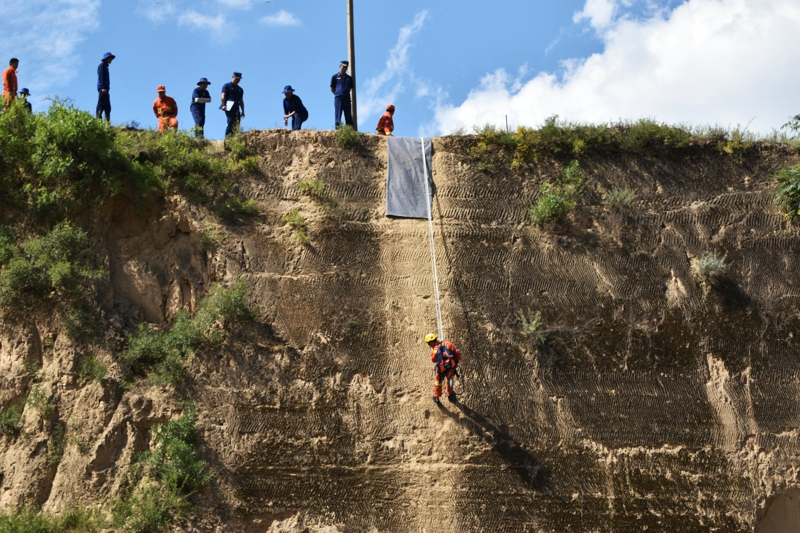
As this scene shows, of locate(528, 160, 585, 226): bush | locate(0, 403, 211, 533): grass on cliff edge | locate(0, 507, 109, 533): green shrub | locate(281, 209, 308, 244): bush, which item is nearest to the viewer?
locate(0, 507, 109, 533): green shrub

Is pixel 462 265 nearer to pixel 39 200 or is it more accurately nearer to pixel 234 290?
pixel 234 290

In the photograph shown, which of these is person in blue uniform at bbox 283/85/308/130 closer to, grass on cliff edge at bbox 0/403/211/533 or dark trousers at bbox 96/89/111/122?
dark trousers at bbox 96/89/111/122

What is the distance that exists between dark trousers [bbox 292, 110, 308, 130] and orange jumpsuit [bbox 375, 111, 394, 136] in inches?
48.9

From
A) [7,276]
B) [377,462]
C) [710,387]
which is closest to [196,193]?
[7,276]

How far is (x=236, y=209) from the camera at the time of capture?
13195 mm


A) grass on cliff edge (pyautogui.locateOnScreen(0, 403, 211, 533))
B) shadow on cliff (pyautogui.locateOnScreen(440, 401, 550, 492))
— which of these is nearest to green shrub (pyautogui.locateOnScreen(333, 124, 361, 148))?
shadow on cliff (pyautogui.locateOnScreen(440, 401, 550, 492))

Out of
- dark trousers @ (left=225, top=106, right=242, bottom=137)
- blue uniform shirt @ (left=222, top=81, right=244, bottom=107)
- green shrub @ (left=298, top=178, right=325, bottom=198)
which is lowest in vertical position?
green shrub @ (left=298, top=178, right=325, bottom=198)

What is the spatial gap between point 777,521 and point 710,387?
2044 millimetres

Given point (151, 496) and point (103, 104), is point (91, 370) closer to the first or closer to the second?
point (151, 496)

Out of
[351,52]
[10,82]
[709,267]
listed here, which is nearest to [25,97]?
[10,82]

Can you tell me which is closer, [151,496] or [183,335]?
[151,496]

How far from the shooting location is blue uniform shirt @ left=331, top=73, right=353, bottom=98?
14.8 meters

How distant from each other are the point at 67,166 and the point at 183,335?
115 inches

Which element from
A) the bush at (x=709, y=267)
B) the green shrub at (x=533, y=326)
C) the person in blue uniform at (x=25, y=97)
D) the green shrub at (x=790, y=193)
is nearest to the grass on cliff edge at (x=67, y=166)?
the person in blue uniform at (x=25, y=97)
